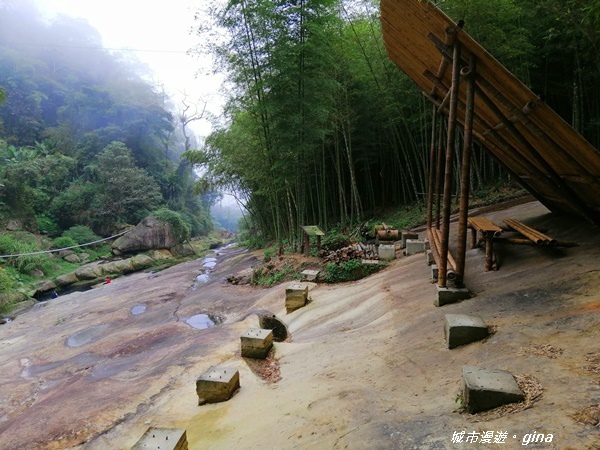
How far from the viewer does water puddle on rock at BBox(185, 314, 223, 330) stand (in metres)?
6.22

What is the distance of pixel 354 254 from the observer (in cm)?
695

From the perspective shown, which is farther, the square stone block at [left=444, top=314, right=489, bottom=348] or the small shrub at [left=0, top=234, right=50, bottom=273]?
the small shrub at [left=0, top=234, right=50, bottom=273]

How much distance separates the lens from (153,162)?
27.1m

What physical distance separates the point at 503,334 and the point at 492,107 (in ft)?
7.54

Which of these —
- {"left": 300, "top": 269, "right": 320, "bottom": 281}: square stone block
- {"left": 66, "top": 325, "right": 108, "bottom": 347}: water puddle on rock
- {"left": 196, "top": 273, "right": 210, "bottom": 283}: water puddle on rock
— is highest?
{"left": 300, "top": 269, "right": 320, "bottom": 281}: square stone block

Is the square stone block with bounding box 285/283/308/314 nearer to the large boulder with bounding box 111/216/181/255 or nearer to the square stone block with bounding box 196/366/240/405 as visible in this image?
the square stone block with bounding box 196/366/240/405

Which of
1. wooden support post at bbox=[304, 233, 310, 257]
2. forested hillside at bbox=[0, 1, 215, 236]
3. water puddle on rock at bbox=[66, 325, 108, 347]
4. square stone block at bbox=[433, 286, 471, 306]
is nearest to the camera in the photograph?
square stone block at bbox=[433, 286, 471, 306]

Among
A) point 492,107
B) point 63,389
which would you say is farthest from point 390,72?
point 63,389

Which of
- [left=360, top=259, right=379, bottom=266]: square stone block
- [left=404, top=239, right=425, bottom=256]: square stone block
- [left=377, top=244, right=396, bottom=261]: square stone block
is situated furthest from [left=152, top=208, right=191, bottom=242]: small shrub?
[left=404, top=239, right=425, bottom=256]: square stone block

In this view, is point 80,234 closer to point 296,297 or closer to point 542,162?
point 296,297

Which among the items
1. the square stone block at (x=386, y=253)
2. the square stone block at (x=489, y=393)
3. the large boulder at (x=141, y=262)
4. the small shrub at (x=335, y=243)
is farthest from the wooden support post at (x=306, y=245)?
the large boulder at (x=141, y=262)

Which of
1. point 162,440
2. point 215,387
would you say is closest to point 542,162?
point 215,387

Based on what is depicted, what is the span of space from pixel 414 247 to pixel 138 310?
21.5 ft

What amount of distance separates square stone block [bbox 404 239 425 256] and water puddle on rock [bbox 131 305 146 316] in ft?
20.0
